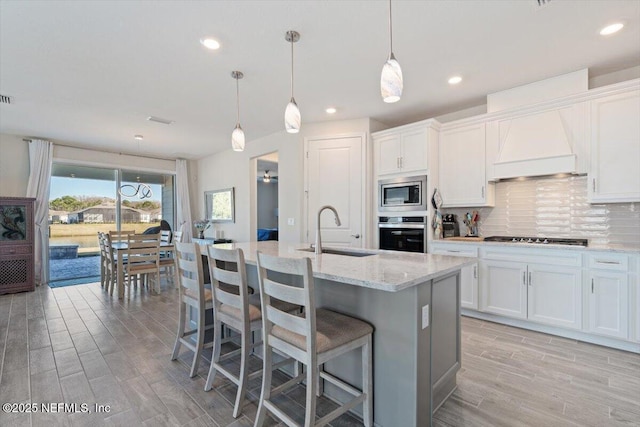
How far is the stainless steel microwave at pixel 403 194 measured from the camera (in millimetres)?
3748

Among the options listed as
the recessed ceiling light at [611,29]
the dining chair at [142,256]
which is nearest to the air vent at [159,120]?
the dining chair at [142,256]

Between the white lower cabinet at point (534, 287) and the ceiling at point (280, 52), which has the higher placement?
the ceiling at point (280, 52)

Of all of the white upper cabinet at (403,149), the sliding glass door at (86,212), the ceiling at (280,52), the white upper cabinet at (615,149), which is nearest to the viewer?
the ceiling at (280,52)

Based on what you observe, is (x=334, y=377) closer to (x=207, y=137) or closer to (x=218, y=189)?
(x=207, y=137)

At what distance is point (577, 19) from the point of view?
2152 mm

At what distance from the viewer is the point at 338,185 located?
4336 mm

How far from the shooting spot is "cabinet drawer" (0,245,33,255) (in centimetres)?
458

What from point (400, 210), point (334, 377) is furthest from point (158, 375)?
point (400, 210)

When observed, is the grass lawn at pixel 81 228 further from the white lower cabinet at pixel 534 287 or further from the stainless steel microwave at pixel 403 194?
the white lower cabinet at pixel 534 287

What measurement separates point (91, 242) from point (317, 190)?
4969 millimetres

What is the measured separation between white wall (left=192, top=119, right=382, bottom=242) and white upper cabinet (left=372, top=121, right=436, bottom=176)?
1.14ft

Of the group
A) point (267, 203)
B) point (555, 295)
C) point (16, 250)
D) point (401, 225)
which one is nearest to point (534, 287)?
point (555, 295)

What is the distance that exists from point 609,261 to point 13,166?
829cm

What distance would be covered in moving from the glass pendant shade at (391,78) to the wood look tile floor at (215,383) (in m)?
1.94
